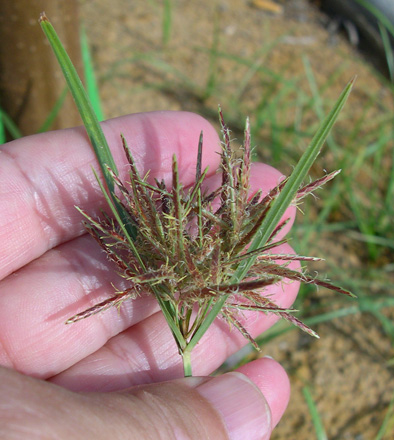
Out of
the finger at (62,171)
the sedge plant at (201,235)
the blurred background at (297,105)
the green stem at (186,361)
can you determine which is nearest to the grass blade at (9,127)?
the blurred background at (297,105)

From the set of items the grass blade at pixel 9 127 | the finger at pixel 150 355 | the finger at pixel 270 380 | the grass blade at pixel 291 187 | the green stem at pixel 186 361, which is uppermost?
the grass blade at pixel 291 187

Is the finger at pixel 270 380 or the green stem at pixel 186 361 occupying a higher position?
the green stem at pixel 186 361

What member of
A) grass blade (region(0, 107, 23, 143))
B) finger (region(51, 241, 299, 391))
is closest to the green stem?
finger (region(51, 241, 299, 391))

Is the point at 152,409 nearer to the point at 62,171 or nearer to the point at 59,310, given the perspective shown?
the point at 59,310

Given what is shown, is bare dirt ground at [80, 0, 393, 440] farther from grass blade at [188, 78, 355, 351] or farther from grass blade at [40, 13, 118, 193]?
grass blade at [40, 13, 118, 193]

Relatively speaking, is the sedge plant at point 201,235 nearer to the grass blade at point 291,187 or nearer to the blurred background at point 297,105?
the grass blade at point 291,187

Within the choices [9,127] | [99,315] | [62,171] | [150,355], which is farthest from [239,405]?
[9,127]

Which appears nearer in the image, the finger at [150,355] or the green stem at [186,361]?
the green stem at [186,361]
